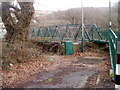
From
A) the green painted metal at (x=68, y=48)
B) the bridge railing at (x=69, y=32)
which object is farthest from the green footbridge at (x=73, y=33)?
the green painted metal at (x=68, y=48)

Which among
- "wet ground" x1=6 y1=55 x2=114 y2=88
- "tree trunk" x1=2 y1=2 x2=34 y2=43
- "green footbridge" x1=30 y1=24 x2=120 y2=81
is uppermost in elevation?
"tree trunk" x1=2 y1=2 x2=34 y2=43

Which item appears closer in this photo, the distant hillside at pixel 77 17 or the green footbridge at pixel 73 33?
the green footbridge at pixel 73 33

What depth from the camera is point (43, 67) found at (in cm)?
748

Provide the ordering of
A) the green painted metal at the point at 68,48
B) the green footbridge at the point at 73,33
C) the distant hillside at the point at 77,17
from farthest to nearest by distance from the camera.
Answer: the distant hillside at the point at 77,17
the green footbridge at the point at 73,33
the green painted metal at the point at 68,48

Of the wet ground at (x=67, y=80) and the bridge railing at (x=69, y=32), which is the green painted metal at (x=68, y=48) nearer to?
the bridge railing at (x=69, y=32)

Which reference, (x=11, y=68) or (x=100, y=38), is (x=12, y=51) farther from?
(x=100, y=38)

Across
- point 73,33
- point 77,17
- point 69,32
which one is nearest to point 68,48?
point 73,33

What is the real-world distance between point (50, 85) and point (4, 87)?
1286mm

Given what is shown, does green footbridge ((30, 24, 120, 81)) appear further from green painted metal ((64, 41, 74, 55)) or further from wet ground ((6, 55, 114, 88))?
wet ground ((6, 55, 114, 88))

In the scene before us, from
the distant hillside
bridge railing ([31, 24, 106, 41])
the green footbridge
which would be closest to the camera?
the green footbridge

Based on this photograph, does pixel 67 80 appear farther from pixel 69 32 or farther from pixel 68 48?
pixel 69 32

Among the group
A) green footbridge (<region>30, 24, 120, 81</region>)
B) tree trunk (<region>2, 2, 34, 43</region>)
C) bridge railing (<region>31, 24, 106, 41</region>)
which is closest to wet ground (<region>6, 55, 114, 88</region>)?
tree trunk (<region>2, 2, 34, 43</region>)

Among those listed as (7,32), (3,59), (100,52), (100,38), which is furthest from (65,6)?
(3,59)

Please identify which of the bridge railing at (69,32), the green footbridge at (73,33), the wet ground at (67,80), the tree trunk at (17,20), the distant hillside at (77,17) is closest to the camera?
the wet ground at (67,80)
